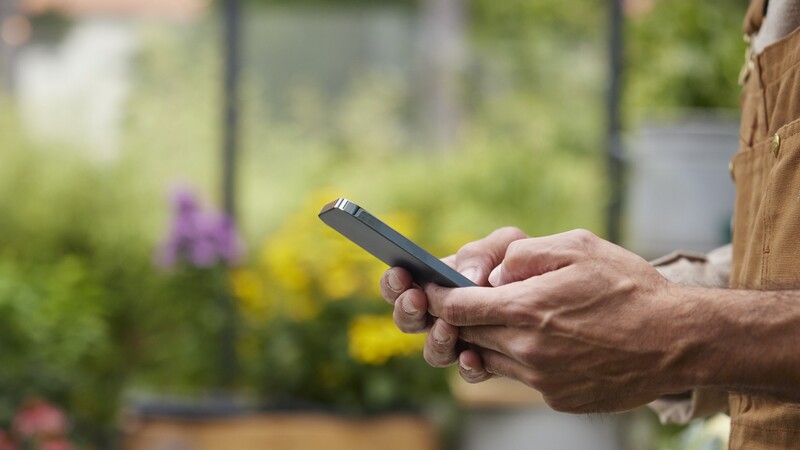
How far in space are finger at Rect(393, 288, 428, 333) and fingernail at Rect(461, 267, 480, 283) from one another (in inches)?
3.1

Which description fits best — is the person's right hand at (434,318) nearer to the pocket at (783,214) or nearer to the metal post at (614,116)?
the pocket at (783,214)

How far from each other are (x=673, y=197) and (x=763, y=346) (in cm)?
252

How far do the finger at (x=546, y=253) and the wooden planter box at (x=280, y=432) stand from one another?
→ 8.09 feet

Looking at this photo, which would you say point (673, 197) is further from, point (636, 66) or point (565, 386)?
point (565, 386)

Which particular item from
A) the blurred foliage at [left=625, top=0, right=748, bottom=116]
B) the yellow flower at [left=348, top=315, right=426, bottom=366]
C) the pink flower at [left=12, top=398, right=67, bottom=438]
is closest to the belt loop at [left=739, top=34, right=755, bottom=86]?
the yellow flower at [left=348, top=315, right=426, bottom=366]

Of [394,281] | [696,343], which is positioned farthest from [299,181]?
[696,343]

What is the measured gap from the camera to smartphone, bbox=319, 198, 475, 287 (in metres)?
1.06

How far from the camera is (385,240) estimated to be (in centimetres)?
108

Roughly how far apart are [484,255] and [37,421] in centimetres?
252

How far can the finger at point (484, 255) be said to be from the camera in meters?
1.25

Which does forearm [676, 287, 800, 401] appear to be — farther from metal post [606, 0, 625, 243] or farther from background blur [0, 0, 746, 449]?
metal post [606, 0, 625, 243]

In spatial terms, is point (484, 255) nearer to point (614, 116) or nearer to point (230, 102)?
point (614, 116)

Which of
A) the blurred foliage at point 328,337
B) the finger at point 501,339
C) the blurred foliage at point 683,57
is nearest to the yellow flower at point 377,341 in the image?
Result: the blurred foliage at point 328,337

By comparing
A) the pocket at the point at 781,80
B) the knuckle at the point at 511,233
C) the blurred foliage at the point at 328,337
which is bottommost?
the blurred foliage at the point at 328,337
